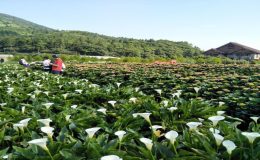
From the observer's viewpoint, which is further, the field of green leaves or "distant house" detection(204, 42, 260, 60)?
"distant house" detection(204, 42, 260, 60)

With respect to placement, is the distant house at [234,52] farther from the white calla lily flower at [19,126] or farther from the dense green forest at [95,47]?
the white calla lily flower at [19,126]

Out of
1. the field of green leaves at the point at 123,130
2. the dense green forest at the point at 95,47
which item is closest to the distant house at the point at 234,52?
the dense green forest at the point at 95,47

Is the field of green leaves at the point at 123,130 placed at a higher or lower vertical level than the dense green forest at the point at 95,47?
higher

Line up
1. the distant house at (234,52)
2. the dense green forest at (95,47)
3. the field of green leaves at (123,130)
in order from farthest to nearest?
the dense green forest at (95,47) < the distant house at (234,52) < the field of green leaves at (123,130)

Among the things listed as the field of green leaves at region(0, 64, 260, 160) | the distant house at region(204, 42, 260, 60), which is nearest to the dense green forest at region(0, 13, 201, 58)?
the distant house at region(204, 42, 260, 60)

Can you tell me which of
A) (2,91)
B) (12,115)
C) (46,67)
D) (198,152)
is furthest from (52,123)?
(46,67)

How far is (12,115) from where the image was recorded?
3.53m

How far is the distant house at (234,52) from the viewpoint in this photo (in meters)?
54.7

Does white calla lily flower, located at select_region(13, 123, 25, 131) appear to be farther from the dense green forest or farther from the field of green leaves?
the dense green forest

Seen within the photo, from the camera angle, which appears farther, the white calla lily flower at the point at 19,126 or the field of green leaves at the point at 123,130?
the white calla lily flower at the point at 19,126

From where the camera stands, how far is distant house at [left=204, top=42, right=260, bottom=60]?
2153 inches

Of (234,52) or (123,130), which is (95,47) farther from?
(123,130)

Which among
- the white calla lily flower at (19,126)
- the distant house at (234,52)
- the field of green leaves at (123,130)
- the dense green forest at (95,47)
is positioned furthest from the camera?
the dense green forest at (95,47)

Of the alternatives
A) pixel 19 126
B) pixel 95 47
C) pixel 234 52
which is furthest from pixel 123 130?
pixel 95 47
